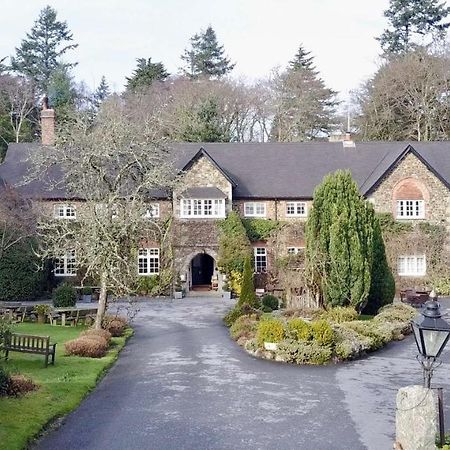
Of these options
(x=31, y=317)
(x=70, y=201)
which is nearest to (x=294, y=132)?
(x=70, y=201)

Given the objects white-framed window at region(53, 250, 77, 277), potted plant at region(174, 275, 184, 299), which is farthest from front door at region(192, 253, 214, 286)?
white-framed window at region(53, 250, 77, 277)

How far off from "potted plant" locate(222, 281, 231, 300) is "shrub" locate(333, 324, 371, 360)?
47.5 feet

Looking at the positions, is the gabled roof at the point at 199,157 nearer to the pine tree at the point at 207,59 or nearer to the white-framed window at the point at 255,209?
the white-framed window at the point at 255,209

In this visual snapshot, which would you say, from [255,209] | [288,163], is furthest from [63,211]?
[288,163]

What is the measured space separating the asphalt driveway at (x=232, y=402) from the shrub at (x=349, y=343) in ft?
1.53

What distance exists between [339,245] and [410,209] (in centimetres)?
1372

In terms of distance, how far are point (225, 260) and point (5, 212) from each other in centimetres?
1250

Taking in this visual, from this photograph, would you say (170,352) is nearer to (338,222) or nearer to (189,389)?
(189,389)

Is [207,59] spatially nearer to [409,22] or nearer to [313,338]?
[409,22]

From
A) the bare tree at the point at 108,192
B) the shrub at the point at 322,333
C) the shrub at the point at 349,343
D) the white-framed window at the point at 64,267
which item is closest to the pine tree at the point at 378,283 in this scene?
the shrub at the point at 349,343

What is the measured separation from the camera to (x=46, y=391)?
1540 centimetres

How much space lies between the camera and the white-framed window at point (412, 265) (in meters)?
38.3

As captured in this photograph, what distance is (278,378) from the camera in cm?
1761

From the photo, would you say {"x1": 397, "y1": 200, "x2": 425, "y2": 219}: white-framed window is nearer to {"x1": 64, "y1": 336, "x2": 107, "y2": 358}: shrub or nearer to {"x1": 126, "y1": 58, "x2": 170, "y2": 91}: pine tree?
{"x1": 64, "y1": 336, "x2": 107, "y2": 358}: shrub
